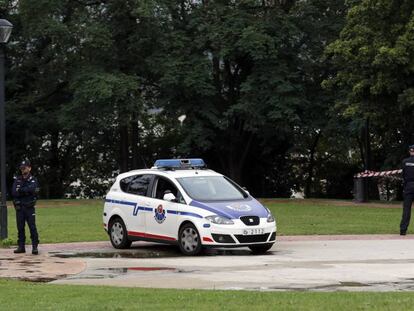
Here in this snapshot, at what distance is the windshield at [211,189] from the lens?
1705cm

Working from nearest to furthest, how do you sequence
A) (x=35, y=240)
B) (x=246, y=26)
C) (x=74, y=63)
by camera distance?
(x=35, y=240) < (x=246, y=26) < (x=74, y=63)

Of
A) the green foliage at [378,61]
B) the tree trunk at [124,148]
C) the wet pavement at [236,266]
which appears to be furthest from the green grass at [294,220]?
the tree trunk at [124,148]

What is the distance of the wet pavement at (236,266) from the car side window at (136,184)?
1.29 metres

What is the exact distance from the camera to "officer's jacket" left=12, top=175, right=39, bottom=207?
17.0 meters

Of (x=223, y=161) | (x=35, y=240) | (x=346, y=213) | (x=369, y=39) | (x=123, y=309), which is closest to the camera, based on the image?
(x=123, y=309)

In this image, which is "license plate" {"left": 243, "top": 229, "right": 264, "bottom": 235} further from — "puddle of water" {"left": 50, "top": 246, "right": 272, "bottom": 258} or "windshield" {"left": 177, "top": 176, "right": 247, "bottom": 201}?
"windshield" {"left": 177, "top": 176, "right": 247, "bottom": 201}

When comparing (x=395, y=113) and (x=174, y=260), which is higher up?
(x=395, y=113)

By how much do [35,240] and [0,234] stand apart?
2664 millimetres

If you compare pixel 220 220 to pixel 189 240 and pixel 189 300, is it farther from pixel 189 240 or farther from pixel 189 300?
pixel 189 300

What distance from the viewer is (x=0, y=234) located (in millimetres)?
19344

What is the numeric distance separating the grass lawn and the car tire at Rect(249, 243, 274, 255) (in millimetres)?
5964

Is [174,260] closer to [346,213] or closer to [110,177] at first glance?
[346,213]

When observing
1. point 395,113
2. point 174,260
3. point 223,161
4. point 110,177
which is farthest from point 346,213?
point 110,177

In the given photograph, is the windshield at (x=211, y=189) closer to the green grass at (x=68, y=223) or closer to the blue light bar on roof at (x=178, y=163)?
the blue light bar on roof at (x=178, y=163)
